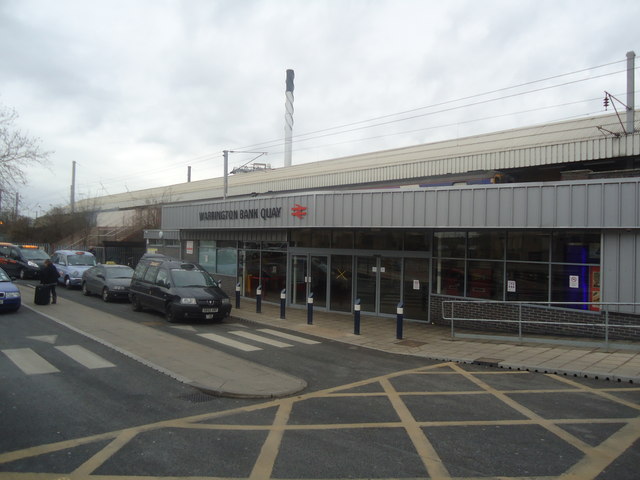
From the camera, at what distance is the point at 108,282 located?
17.3 m

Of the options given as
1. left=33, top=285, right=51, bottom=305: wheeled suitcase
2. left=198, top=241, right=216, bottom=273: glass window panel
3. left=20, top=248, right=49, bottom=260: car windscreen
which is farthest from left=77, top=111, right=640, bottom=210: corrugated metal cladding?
left=33, top=285, right=51, bottom=305: wheeled suitcase

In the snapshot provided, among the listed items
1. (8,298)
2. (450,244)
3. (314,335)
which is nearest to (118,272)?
(8,298)

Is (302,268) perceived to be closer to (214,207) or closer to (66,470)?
(214,207)

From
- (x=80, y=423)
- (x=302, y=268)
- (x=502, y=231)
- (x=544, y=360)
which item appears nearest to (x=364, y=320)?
(x=302, y=268)

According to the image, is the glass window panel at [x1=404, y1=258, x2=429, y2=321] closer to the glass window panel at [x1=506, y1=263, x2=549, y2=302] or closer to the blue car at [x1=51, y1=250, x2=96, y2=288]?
the glass window panel at [x1=506, y1=263, x2=549, y2=302]

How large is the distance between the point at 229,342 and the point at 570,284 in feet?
27.4

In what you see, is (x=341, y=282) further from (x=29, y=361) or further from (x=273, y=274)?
(x=29, y=361)

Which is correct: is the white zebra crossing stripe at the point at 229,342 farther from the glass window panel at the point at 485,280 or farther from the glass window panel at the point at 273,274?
the glass window panel at the point at 273,274

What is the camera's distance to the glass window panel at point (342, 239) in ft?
53.0

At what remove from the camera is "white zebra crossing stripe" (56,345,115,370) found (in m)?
8.17

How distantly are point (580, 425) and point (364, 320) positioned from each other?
926 centimetres

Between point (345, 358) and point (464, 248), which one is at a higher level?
point (464, 248)

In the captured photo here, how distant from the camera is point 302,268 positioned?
17.5 meters

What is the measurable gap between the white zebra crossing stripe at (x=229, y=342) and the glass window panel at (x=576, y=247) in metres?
7.74
